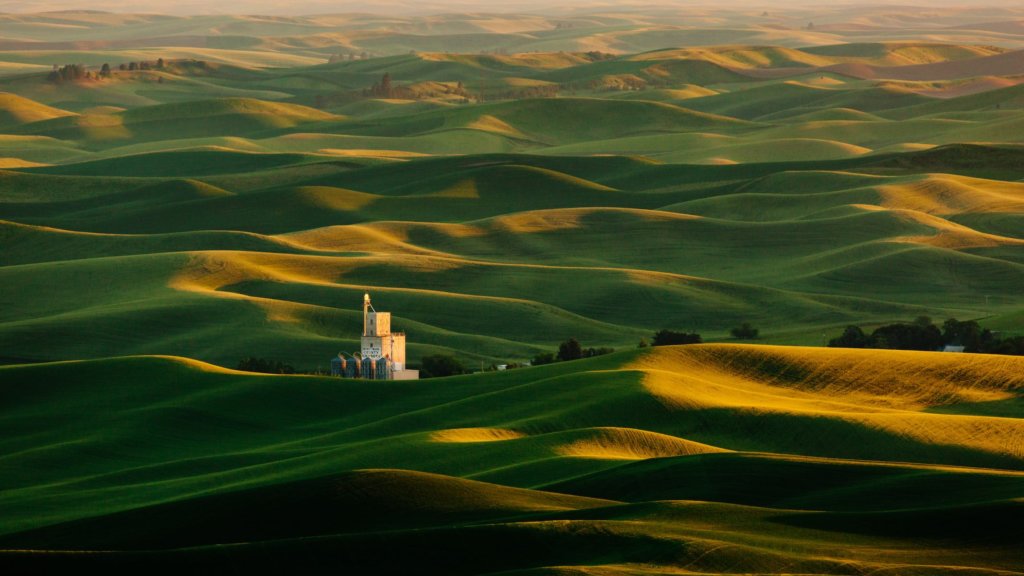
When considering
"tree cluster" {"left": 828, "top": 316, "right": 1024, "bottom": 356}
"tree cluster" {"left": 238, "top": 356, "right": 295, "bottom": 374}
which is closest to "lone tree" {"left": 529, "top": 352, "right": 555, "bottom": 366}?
"tree cluster" {"left": 238, "top": 356, "right": 295, "bottom": 374}

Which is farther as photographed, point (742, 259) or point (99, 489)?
point (742, 259)

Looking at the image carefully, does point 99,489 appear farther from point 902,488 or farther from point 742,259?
point 742,259

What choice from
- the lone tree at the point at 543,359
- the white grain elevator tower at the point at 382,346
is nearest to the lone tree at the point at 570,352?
the lone tree at the point at 543,359

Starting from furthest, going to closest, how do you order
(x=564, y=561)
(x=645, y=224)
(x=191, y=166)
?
1. (x=191, y=166)
2. (x=645, y=224)
3. (x=564, y=561)

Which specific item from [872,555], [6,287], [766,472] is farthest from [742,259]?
[872,555]

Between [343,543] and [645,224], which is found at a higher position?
[343,543]

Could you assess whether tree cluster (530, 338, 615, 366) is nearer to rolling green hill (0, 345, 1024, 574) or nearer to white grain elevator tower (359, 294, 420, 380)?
white grain elevator tower (359, 294, 420, 380)

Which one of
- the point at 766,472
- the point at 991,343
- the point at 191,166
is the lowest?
the point at 191,166
